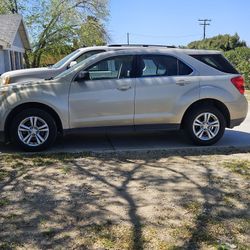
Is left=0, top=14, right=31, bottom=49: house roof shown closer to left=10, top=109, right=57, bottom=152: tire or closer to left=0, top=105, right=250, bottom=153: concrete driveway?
left=0, top=105, right=250, bottom=153: concrete driveway

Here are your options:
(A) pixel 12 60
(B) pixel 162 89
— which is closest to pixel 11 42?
(A) pixel 12 60

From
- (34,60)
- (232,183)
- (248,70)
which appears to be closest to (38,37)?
(34,60)

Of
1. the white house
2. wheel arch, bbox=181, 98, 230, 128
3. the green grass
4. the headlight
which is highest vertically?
the white house

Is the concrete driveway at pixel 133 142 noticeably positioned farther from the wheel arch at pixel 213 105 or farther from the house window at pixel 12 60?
the house window at pixel 12 60

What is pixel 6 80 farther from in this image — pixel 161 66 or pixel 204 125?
pixel 204 125

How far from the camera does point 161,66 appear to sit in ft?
25.1

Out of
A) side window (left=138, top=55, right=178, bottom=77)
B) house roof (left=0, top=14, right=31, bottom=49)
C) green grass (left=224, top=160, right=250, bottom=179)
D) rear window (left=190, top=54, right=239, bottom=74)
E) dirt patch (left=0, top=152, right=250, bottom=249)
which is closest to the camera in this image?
dirt patch (left=0, top=152, right=250, bottom=249)

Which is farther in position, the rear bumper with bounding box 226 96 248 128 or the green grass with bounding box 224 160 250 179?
the rear bumper with bounding box 226 96 248 128

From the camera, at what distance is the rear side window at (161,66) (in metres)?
7.58

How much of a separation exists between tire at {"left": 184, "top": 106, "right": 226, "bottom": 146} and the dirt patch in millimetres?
893

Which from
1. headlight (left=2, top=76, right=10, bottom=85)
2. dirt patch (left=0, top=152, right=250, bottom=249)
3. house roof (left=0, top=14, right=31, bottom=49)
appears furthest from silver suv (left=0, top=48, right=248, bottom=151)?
house roof (left=0, top=14, right=31, bottom=49)

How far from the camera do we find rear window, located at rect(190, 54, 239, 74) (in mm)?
7848

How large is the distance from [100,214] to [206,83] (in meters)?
3.96

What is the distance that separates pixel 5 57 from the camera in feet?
94.8
